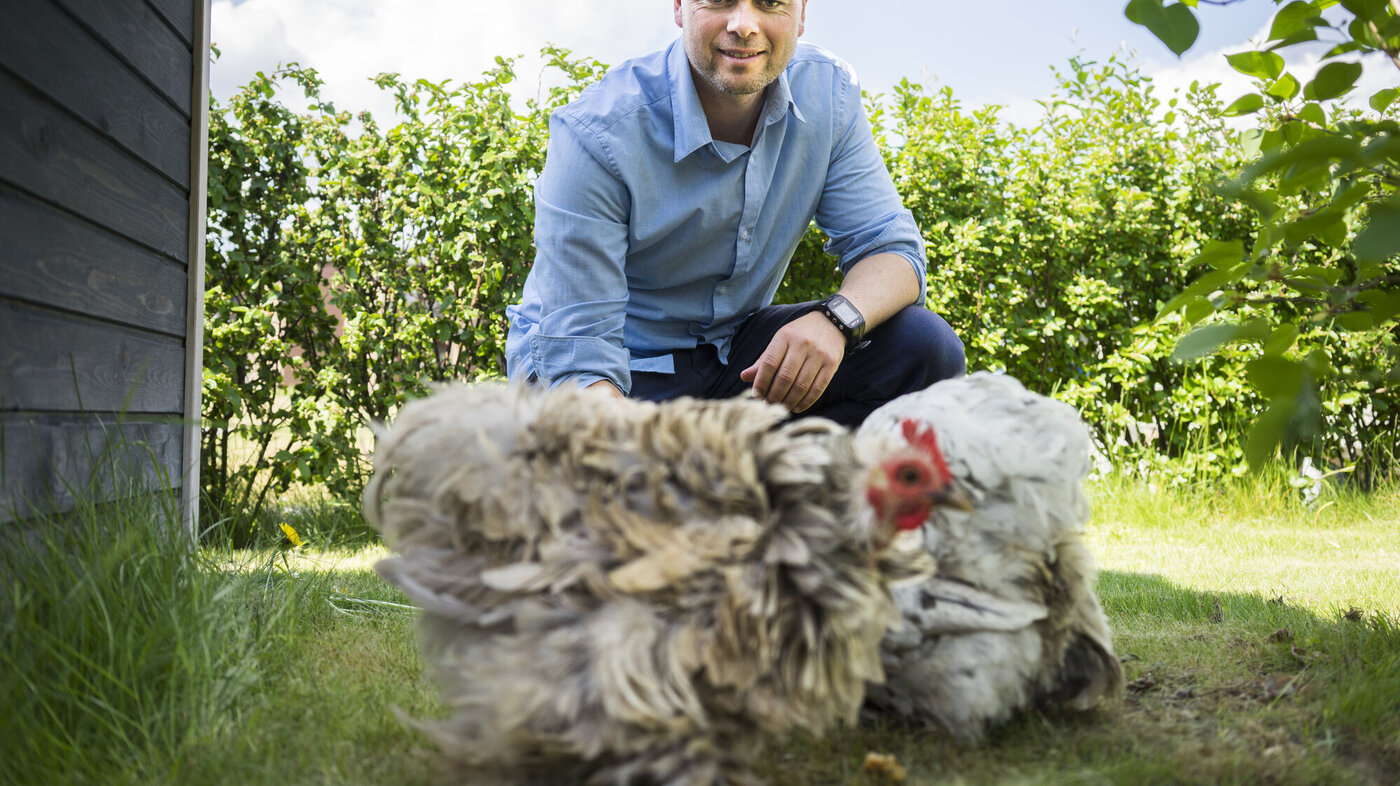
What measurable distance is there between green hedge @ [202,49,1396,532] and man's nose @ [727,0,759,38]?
253cm

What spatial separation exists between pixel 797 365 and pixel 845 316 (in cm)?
28

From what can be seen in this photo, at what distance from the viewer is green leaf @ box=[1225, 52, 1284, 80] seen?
185 centimetres

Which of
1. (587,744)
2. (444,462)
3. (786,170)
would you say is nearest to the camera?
(587,744)

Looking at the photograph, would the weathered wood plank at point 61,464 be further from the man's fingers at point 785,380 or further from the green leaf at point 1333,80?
the green leaf at point 1333,80

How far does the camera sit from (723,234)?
296cm

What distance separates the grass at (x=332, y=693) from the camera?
1.54m

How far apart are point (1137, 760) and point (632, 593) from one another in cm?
98

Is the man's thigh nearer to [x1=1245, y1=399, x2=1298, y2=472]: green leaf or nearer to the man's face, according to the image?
the man's face

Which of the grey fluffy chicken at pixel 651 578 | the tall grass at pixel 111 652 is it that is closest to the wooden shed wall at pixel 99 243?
the tall grass at pixel 111 652

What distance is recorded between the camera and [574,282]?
2721 mm

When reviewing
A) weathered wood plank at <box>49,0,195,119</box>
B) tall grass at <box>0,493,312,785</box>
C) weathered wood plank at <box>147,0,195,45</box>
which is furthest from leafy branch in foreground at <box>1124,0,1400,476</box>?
weathered wood plank at <box>147,0,195,45</box>

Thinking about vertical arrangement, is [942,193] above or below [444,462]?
above

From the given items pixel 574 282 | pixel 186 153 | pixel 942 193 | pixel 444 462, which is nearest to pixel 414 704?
pixel 444 462

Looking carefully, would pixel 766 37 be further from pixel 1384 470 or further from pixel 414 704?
pixel 1384 470
